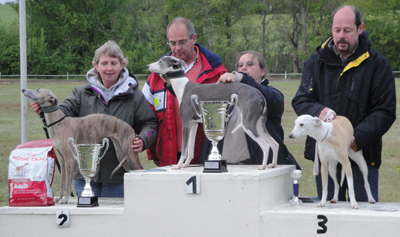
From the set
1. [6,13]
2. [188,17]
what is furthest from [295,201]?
[6,13]

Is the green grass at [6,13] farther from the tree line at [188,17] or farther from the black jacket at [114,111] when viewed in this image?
the black jacket at [114,111]

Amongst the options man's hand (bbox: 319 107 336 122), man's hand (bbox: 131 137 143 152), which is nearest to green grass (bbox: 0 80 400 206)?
man's hand (bbox: 131 137 143 152)

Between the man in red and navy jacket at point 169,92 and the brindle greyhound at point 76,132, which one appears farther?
the man in red and navy jacket at point 169,92

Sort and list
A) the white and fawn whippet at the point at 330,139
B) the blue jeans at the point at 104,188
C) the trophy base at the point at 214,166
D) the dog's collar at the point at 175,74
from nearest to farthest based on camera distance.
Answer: the white and fawn whippet at the point at 330,139
the trophy base at the point at 214,166
the dog's collar at the point at 175,74
the blue jeans at the point at 104,188

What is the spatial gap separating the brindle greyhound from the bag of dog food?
110 mm

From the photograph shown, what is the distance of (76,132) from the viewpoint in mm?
3977

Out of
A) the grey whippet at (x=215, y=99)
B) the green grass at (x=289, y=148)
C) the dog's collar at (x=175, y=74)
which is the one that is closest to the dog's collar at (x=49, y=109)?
the grey whippet at (x=215, y=99)

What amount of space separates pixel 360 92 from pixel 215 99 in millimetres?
1110

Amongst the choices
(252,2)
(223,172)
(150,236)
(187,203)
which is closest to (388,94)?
(223,172)

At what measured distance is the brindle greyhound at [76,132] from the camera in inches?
154

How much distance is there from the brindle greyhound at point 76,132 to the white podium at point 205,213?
0.32m

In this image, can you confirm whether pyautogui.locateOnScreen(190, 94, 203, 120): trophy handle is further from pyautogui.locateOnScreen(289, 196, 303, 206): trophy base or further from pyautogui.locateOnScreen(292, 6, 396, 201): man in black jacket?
pyautogui.locateOnScreen(289, 196, 303, 206): trophy base

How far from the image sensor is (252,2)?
47375 millimetres

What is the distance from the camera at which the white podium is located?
3.35 meters
